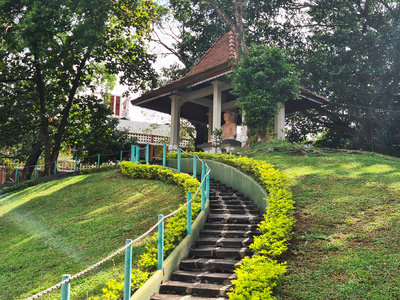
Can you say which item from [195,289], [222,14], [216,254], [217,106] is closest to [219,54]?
[222,14]

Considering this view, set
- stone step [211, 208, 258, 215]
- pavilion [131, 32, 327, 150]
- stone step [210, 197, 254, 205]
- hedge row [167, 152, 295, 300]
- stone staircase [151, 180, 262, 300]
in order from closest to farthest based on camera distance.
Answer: hedge row [167, 152, 295, 300] < stone staircase [151, 180, 262, 300] < stone step [211, 208, 258, 215] < stone step [210, 197, 254, 205] < pavilion [131, 32, 327, 150]

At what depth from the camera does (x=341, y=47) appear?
17.5m

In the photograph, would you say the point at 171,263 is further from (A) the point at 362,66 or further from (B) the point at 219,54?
(A) the point at 362,66

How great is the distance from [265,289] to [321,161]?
825cm

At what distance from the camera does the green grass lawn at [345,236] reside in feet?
14.8

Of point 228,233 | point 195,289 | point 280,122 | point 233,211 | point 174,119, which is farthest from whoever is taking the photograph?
point 174,119

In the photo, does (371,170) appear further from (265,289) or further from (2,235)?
(2,235)

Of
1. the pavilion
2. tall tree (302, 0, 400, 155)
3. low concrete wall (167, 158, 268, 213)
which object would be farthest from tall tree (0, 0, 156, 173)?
tall tree (302, 0, 400, 155)

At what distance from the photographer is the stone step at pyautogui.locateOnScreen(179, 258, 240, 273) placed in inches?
230

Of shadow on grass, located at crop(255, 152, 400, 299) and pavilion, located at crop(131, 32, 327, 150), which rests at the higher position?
pavilion, located at crop(131, 32, 327, 150)

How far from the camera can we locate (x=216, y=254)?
6.39 m

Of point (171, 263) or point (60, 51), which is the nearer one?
point (171, 263)

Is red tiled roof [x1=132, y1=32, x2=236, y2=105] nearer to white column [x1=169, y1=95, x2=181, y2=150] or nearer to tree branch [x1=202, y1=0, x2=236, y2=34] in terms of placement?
tree branch [x1=202, y1=0, x2=236, y2=34]

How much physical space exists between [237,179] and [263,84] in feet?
17.8
